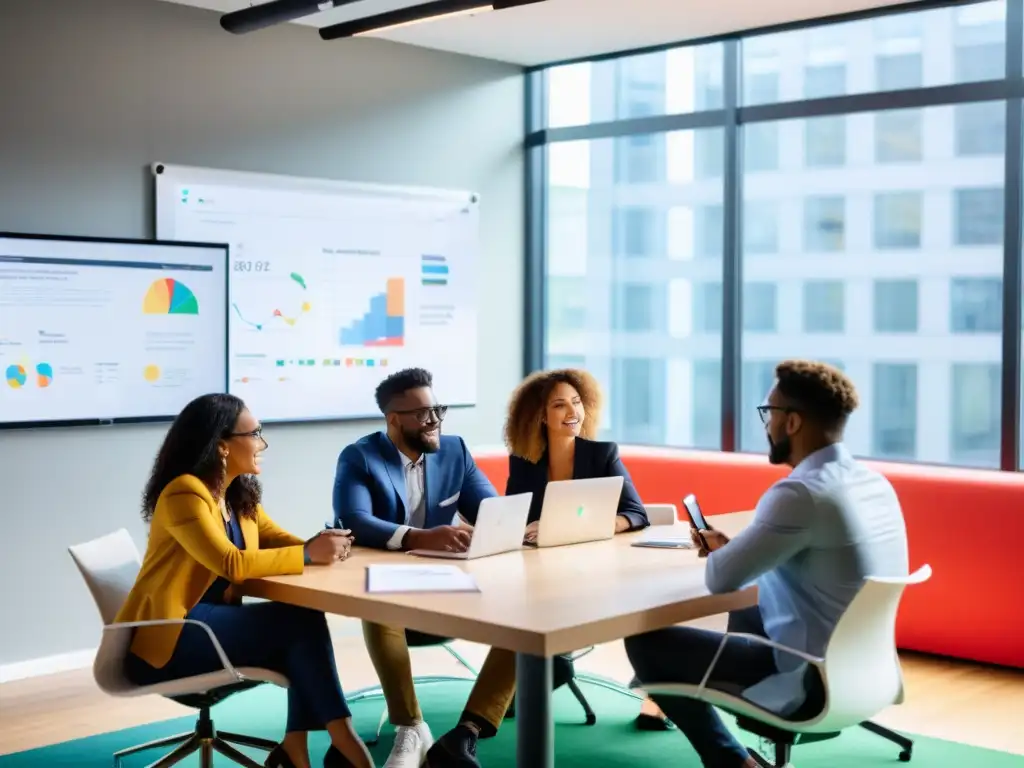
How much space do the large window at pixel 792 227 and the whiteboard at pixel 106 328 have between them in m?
2.31

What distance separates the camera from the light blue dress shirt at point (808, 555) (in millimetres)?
3436

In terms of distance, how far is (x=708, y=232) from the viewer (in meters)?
7.23

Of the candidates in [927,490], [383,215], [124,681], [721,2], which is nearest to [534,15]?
Result: [721,2]

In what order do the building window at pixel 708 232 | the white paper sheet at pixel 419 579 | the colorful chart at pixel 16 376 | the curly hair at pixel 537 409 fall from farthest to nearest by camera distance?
the building window at pixel 708 232, the colorful chart at pixel 16 376, the curly hair at pixel 537 409, the white paper sheet at pixel 419 579

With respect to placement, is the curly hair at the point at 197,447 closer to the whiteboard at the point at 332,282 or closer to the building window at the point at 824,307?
the whiteboard at the point at 332,282

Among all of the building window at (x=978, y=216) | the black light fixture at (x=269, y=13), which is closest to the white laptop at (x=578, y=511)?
the black light fixture at (x=269, y=13)

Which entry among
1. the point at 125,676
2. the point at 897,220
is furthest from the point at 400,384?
the point at 897,220

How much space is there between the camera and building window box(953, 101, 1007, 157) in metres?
6.14

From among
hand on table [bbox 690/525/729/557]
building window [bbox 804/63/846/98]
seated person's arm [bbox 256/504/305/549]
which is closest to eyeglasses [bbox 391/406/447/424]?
seated person's arm [bbox 256/504/305/549]

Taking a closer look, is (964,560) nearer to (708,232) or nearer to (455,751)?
(708,232)

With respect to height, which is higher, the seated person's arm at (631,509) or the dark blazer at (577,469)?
the dark blazer at (577,469)

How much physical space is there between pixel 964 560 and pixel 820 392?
263 centimetres

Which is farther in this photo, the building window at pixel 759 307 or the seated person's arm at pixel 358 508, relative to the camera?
the building window at pixel 759 307

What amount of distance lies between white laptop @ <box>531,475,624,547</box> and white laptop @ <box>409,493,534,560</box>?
0.10m
